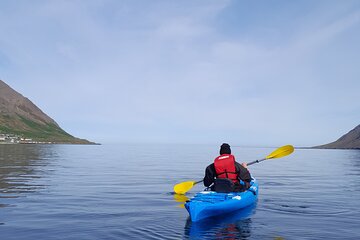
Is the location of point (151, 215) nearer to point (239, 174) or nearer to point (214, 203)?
point (214, 203)

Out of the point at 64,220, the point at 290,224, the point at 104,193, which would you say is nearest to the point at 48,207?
the point at 64,220

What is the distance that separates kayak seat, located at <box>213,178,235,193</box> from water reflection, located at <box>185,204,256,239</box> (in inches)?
38.4

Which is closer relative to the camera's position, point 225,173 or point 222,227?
point 222,227

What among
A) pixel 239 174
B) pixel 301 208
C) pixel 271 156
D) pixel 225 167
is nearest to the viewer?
pixel 225 167

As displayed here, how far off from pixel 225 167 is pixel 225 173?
0.27 metres

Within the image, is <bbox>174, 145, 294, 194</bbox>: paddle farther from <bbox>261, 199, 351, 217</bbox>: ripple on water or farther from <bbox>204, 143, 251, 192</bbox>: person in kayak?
<bbox>204, 143, 251, 192</bbox>: person in kayak

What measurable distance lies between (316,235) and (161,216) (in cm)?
550

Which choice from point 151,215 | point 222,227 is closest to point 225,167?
point 222,227

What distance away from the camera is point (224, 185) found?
14.2 metres

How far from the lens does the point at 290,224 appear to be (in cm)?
1240

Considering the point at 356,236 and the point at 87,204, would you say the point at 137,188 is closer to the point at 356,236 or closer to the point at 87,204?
the point at 87,204

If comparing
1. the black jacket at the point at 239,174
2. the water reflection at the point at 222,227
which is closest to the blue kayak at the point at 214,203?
the water reflection at the point at 222,227

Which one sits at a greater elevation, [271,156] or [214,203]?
[271,156]

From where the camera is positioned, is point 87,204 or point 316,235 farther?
point 87,204
